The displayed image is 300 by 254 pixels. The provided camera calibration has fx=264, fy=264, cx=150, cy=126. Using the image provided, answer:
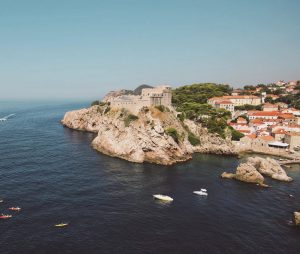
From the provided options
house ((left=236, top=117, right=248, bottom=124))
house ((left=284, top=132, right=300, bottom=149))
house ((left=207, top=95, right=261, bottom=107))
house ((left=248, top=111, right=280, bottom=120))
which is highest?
house ((left=207, top=95, right=261, bottom=107))

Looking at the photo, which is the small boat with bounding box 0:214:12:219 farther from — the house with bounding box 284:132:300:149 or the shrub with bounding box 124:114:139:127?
the house with bounding box 284:132:300:149

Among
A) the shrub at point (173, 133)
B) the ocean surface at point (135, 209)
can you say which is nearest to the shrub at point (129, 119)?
the shrub at point (173, 133)

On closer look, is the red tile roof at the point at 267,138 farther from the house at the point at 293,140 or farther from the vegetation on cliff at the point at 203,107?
the vegetation on cliff at the point at 203,107

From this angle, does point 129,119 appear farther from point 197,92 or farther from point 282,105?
point 282,105

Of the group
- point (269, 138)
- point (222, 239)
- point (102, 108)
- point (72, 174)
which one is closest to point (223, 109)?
point (269, 138)

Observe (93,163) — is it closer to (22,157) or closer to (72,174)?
(72,174)

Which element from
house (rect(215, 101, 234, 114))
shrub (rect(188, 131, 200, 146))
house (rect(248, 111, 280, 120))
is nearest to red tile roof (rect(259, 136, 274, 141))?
shrub (rect(188, 131, 200, 146))
